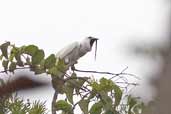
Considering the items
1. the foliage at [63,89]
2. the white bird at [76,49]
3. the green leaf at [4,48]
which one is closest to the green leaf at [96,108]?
the foliage at [63,89]

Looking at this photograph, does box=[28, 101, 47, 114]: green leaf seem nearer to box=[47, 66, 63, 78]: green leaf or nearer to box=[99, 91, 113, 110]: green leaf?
box=[47, 66, 63, 78]: green leaf

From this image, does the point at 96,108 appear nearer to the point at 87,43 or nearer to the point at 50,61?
the point at 50,61

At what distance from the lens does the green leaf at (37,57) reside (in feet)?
6.21

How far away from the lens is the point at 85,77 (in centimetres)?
196

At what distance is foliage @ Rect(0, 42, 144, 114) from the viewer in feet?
5.96

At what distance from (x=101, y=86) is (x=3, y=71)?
0.44 m

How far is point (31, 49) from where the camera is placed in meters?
1.90

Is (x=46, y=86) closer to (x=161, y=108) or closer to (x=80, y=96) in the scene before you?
(x=80, y=96)

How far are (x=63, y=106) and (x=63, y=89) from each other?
3.0 inches

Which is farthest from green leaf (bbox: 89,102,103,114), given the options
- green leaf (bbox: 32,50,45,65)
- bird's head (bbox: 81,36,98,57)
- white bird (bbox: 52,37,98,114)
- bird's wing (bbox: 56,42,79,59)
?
bird's head (bbox: 81,36,98,57)

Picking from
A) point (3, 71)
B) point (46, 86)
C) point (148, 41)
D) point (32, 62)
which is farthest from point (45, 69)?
point (148, 41)

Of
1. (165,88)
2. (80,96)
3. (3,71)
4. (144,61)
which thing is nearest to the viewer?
(165,88)

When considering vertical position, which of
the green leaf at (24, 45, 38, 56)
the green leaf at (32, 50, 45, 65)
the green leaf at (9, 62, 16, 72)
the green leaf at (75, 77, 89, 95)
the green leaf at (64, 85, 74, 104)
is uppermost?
the green leaf at (24, 45, 38, 56)

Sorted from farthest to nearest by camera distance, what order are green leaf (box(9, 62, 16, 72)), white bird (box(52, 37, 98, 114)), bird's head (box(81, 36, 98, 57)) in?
bird's head (box(81, 36, 98, 57)) → white bird (box(52, 37, 98, 114)) → green leaf (box(9, 62, 16, 72))
